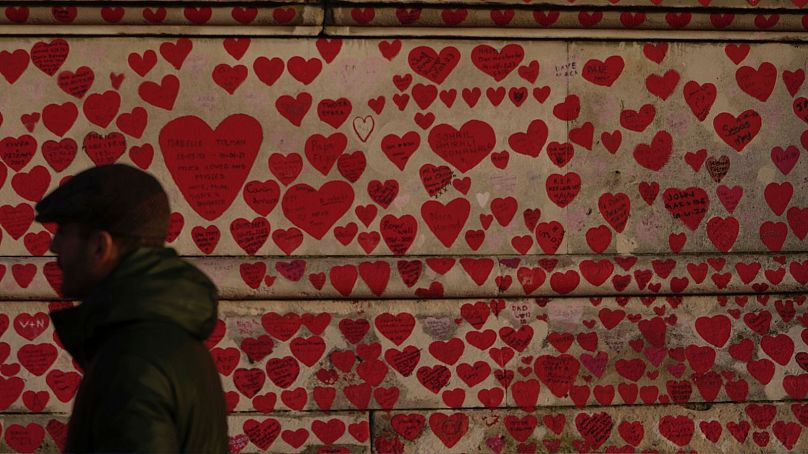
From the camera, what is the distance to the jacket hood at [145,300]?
98.8 inches

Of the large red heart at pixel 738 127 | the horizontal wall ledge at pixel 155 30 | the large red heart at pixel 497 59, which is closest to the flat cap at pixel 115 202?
the horizontal wall ledge at pixel 155 30

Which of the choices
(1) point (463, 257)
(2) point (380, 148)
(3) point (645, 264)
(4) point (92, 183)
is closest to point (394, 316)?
(1) point (463, 257)

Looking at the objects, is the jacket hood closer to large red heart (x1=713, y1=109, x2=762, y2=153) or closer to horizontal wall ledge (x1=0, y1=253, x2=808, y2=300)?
horizontal wall ledge (x1=0, y1=253, x2=808, y2=300)

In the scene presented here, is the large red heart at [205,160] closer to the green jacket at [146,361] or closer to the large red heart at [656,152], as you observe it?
the large red heart at [656,152]

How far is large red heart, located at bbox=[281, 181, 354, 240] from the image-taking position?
5.38 meters

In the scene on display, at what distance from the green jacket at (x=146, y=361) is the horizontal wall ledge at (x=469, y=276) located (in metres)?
2.57

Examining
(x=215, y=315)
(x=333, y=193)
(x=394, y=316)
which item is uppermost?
(x=215, y=315)

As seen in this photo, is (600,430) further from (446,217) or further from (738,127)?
(738,127)

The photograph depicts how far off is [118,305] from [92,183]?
313 millimetres

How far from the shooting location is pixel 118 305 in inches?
98.7

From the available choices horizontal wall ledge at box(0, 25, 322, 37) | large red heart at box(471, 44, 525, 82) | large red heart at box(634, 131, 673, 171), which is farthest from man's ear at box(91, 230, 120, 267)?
large red heart at box(634, 131, 673, 171)

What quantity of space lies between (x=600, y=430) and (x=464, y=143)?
1.52m

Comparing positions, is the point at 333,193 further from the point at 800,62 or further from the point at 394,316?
the point at 800,62

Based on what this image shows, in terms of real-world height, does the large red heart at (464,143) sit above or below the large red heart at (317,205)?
above
